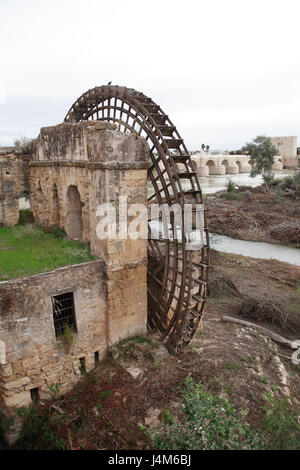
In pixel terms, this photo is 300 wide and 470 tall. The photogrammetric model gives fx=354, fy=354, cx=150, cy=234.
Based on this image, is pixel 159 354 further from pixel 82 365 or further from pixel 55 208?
pixel 55 208

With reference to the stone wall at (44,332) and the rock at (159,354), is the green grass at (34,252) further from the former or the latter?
the rock at (159,354)

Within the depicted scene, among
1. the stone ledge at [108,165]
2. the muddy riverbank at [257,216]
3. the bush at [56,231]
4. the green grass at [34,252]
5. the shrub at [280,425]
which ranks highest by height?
the stone ledge at [108,165]

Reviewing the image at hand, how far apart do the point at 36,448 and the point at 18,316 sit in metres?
2.41

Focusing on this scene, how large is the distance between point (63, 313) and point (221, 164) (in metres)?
61.4

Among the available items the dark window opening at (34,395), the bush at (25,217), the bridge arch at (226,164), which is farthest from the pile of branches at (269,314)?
the bridge arch at (226,164)

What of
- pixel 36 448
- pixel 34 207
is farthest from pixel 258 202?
pixel 36 448

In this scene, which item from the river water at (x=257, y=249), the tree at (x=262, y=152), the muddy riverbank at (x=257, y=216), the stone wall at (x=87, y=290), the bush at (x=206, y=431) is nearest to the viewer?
the bush at (x=206, y=431)

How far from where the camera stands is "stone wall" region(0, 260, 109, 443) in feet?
21.1

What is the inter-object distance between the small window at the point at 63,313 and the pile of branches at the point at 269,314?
243 inches

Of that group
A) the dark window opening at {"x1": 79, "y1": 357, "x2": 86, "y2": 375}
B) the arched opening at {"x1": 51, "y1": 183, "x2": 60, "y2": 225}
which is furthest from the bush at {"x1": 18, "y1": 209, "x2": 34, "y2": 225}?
the dark window opening at {"x1": 79, "y1": 357, "x2": 86, "y2": 375}

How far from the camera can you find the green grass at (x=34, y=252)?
23.0 feet

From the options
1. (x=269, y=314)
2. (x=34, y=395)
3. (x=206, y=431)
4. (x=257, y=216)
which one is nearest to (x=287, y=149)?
(x=257, y=216)

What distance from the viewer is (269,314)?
11.0 metres

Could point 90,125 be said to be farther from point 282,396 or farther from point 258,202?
point 258,202
